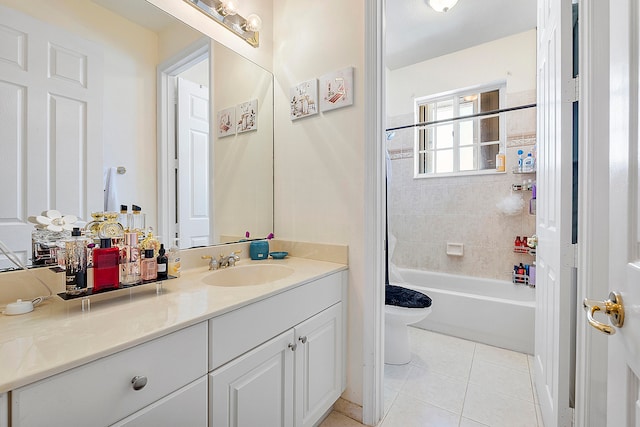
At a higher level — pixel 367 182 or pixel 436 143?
pixel 436 143

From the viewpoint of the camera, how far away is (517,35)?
2.60 metres

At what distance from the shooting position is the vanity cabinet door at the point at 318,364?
116cm

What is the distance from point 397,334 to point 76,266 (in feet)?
5.95

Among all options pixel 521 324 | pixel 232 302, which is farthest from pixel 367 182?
pixel 521 324

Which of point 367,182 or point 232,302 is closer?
point 232,302

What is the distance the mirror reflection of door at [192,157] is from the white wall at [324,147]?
442 millimetres

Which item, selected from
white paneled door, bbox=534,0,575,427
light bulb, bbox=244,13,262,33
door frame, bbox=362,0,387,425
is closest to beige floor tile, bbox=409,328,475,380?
white paneled door, bbox=534,0,575,427

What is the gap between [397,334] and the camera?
1.95 m

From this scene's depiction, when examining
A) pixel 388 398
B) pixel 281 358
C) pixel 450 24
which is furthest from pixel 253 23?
pixel 388 398

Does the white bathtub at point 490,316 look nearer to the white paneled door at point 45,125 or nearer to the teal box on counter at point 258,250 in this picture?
the teal box on counter at point 258,250

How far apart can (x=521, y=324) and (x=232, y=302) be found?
7.09ft

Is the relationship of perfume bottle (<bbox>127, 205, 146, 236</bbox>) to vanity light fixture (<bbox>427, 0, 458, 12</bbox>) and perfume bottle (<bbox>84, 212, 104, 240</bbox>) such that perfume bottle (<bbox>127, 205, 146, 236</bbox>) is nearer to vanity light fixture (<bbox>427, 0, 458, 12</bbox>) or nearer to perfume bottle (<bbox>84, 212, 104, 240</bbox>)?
perfume bottle (<bbox>84, 212, 104, 240</bbox>)

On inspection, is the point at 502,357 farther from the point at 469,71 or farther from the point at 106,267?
the point at 469,71

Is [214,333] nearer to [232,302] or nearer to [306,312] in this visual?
[232,302]
